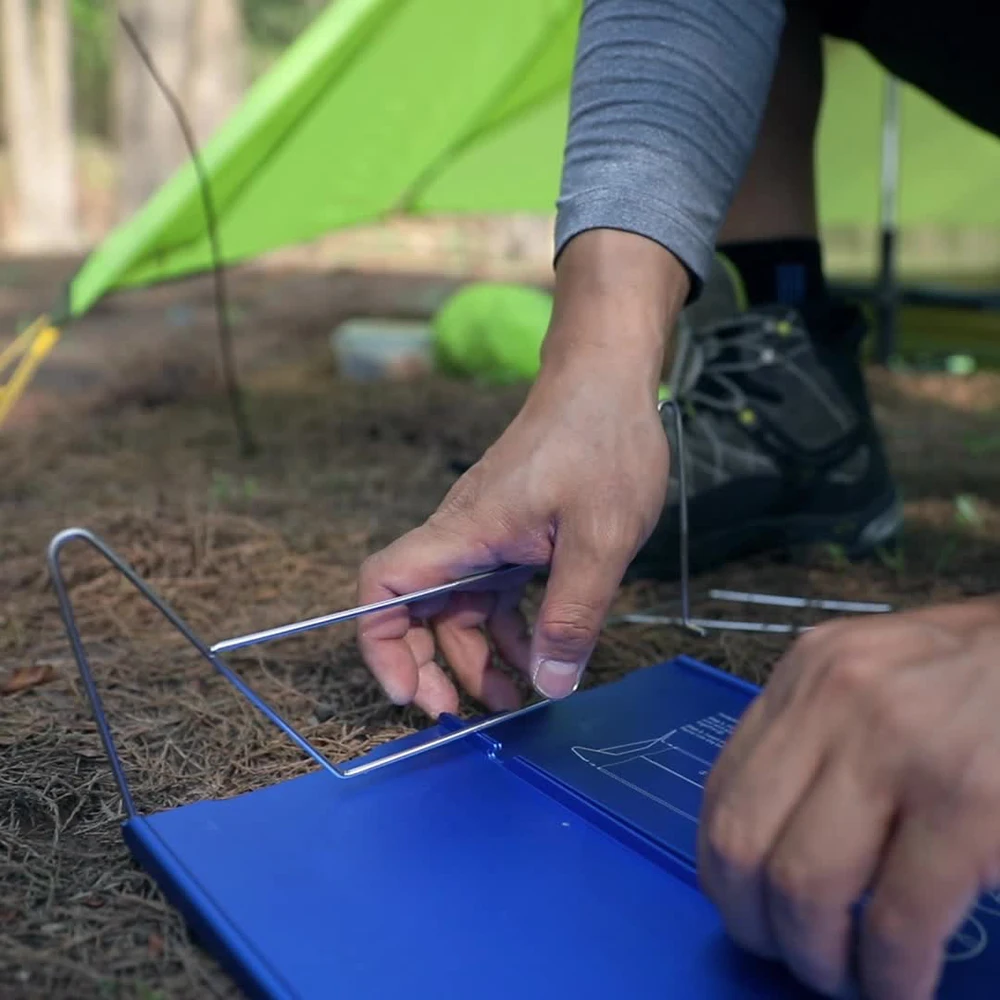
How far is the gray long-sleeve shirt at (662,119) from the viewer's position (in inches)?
34.8

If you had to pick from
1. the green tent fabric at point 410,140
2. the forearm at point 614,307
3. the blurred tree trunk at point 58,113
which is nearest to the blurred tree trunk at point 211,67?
the blurred tree trunk at point 58,113

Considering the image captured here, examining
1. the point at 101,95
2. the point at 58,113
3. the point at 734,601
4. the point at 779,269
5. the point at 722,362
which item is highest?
the point at 101,95

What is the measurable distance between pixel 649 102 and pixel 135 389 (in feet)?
5.20

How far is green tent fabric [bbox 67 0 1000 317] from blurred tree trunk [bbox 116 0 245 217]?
4.40 m

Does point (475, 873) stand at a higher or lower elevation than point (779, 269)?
lower

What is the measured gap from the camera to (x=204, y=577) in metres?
1.21

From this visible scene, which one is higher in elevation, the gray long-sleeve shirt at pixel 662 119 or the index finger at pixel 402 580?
the gray long-sleeve shirt at pixel 662 119

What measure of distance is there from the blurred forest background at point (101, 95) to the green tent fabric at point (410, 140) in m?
2.51

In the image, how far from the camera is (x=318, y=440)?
192 centimetres

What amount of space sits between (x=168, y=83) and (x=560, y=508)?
626 cm

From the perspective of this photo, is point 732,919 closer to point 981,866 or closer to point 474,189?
point 981,866

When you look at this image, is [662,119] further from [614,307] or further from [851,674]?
[851,674]

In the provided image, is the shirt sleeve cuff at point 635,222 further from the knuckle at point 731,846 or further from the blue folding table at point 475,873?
the knuckle at point 731,846

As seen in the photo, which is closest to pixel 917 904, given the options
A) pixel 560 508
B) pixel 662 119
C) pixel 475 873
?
pixel 475 873
